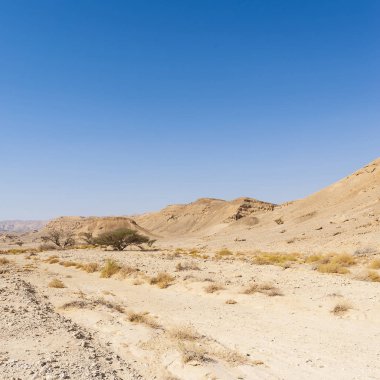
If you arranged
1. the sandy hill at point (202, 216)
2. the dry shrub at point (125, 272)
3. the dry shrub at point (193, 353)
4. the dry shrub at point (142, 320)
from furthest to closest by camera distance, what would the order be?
1. the sandy hill at point (202, 216)
2. the dry shrub at point (125, 272)
3. the dry shrub at point (142, 320)
4. the dry shrub at point (193, 353)

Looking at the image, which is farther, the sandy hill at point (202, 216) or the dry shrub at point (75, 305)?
the sandy hill at point (202, 216)

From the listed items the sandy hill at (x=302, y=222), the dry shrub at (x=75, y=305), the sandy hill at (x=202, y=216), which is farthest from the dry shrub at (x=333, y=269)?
the sandy hill at (x=202, y=216)

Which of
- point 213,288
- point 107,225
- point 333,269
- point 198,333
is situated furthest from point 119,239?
point 107,225

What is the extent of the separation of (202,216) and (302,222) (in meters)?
51.4

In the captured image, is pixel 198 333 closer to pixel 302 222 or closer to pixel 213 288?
pixel 213 288

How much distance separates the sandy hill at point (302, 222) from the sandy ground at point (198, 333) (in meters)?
18.6

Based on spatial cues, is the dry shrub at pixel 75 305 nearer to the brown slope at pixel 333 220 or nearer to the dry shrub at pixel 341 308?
the dry shrub at pixel 341 308

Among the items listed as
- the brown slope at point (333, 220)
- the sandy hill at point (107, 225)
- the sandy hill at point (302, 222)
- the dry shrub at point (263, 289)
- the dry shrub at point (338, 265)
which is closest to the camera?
the dry shrub at point (263, 289)

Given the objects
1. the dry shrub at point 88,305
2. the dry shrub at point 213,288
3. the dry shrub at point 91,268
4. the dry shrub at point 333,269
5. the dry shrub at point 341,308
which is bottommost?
the dry shrub at point 91,268

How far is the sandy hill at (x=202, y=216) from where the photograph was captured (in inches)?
3797

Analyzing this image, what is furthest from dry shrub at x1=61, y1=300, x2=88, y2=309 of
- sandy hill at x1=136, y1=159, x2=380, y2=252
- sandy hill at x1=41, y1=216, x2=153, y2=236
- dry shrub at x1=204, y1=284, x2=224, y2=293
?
sandy hill at x1=41, y1=216, x2=153, y2=236

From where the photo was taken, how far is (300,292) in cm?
1482

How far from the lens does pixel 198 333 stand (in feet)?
32.5

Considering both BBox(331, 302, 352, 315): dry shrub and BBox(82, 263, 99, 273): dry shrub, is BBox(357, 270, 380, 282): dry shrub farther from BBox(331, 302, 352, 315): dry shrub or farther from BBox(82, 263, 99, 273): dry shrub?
BBox(82, 263, 99, 273): dry shrub
